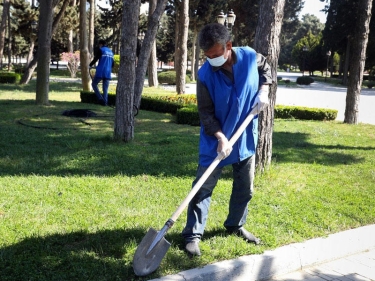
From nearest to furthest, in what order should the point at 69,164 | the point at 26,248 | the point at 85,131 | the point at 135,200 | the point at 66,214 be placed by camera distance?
1. the point at 26,248
2. the point at 66,214
3. the point at 135,200
4. the point at 69,164
5. the point at 85,131

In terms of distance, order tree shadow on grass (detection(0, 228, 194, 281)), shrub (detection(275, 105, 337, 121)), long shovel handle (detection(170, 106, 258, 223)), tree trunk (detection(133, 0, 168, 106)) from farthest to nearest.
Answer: shrub (detection(275, 105, 337, 121)) < tree trunk (detection(133, 0, 168, 106)) < long shovel handle (detection(170, 106, 258, 223)) < tree shadow on grass (detection(0, 228, 194, 281))

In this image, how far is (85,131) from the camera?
8.45m

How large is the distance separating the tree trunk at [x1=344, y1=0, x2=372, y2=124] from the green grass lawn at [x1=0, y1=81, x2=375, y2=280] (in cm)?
347

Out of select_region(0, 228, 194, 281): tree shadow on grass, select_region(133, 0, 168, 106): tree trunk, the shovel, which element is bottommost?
select_region(0, 228, 194, 281): tree shadow on grass

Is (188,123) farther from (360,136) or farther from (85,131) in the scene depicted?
(360,136)

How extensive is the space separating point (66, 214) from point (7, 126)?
532cm

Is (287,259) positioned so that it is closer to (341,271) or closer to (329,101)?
(341,271)

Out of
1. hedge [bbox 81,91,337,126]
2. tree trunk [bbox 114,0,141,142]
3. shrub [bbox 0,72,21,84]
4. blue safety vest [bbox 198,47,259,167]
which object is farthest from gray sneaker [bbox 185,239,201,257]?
shrub [bbox 0,72,21,84]


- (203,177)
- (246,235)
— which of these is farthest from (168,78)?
(203,177)

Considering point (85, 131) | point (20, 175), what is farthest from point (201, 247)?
point (85, 131)

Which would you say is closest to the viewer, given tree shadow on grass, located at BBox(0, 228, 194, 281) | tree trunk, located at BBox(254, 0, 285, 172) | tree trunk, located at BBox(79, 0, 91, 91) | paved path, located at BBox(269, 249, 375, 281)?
tree shadow on grass, located at BBox(0, 228, 194, 281)

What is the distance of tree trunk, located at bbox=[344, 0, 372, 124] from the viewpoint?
37.0 ft

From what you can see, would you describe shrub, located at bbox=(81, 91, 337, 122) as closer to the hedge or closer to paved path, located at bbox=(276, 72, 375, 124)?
the hedge

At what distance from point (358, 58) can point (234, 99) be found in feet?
31.1
